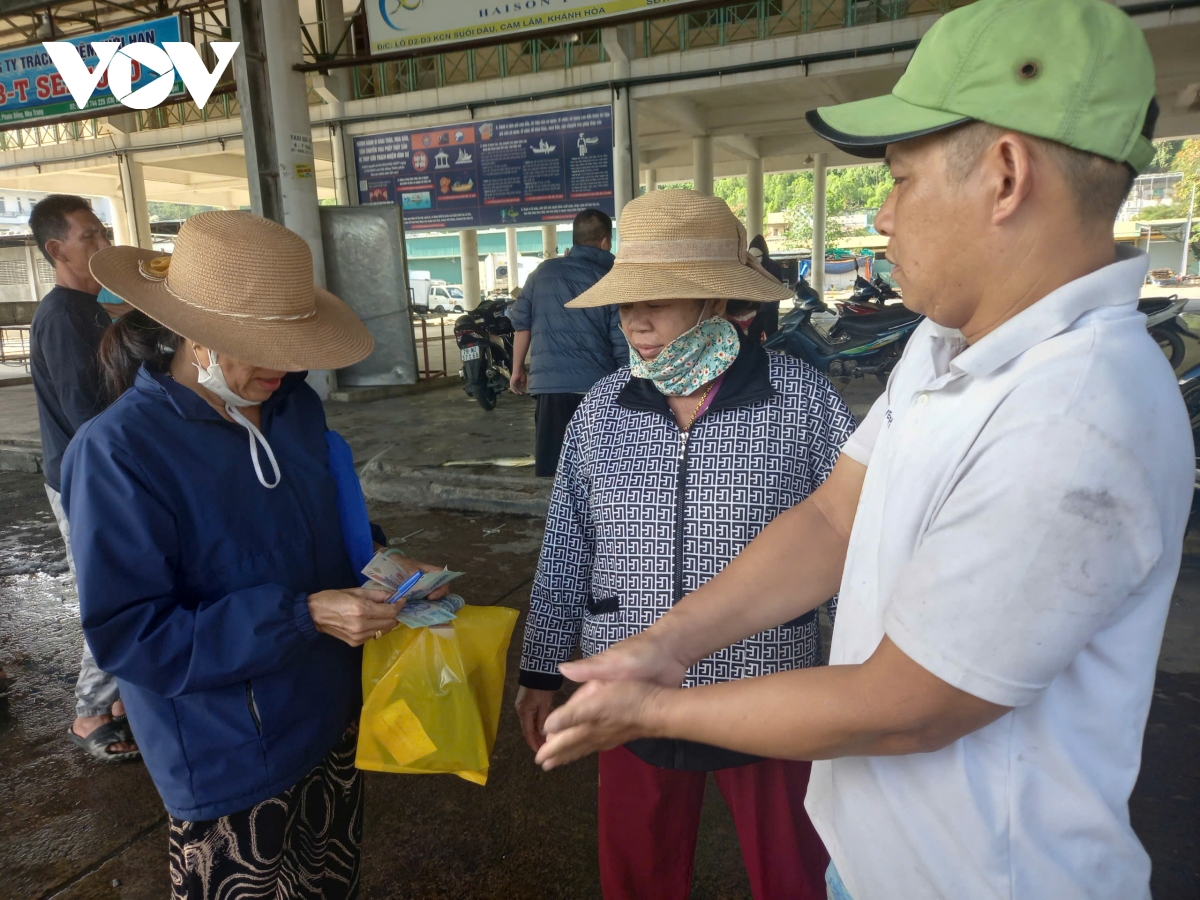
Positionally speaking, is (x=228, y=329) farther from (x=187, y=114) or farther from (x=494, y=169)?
(x=187, y=114)

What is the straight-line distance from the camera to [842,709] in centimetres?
87

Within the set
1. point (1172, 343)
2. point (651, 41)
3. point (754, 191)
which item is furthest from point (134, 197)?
point (1172, 343)

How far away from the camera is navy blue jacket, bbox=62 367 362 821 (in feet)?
4.62

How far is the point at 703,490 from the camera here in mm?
1693

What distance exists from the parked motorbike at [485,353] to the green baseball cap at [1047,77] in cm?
780

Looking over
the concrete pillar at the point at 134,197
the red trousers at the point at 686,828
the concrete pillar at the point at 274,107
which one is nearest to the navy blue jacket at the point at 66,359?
the red trousers at the point at 686,828

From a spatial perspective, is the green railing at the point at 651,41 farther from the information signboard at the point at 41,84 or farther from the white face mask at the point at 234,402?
the white face mask at the point at 234,402

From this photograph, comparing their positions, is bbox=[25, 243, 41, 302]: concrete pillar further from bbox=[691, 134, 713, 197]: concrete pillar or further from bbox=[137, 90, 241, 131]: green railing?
bbox=[691, 134, 713, 197]: concrete pillar

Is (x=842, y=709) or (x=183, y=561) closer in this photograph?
(x=842, y=709)

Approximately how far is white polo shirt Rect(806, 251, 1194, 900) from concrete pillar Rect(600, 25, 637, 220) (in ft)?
27.2

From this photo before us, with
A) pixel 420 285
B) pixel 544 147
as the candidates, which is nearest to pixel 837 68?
pixel 544 147

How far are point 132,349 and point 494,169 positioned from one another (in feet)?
27.7

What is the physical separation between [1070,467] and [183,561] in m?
1.46

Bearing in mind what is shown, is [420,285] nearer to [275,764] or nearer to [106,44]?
[106,44]
